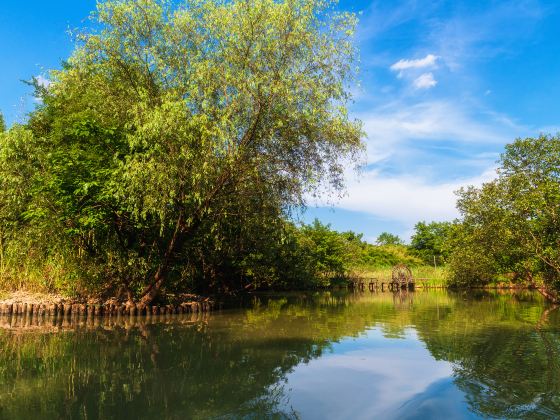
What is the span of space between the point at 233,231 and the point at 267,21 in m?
10.8

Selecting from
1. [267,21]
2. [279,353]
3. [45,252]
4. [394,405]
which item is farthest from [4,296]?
[394,405]

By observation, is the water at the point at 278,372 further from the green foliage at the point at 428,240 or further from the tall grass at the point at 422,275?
the green foliage at the point at 428,240

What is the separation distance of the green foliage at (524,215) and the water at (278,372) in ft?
29.4

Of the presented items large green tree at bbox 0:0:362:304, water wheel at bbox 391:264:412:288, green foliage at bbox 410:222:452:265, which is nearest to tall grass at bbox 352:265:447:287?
water wheel at bbox 391:264:412:288

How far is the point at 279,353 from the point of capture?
988cm

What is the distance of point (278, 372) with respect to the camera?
805 centimetres

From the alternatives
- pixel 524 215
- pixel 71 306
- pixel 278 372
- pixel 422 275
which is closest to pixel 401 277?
pixel 422 275

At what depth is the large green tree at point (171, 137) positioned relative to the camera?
48.3ft

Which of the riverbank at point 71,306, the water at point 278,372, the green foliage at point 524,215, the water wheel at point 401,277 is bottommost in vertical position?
the water at point 278,372

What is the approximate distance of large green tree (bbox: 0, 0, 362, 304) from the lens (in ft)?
48.3

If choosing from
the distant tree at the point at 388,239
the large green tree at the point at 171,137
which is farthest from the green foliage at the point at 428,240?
the large green tree at the point at 171,137

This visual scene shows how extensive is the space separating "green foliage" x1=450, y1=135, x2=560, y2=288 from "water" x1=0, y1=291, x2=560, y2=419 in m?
8.96

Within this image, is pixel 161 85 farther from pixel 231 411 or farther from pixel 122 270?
pixel 231 411

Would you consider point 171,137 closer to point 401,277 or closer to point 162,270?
point 162,270
